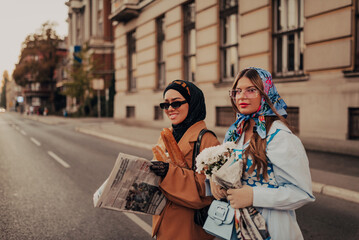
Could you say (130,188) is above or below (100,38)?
below

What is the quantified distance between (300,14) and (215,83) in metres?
4.68

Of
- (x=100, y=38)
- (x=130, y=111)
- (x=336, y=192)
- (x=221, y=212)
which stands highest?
(x=100, y=38)

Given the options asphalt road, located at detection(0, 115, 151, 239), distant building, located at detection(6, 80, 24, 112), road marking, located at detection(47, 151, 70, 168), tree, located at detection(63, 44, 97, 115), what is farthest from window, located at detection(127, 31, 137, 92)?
distant building, located at detection(6, 80, 24, 112)

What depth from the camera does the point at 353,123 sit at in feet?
28.9

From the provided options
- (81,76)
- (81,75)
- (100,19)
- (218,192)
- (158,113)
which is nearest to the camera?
(218,192)

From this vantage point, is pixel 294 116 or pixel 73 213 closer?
pixel 73 213

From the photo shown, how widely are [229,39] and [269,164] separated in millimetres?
12455

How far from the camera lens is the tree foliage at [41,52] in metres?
58.1

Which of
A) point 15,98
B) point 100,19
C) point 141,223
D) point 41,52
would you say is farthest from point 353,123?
point 15,98

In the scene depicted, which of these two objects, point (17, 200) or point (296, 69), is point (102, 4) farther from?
point (17, 200)

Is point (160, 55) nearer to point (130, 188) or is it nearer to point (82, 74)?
point (130, 188)

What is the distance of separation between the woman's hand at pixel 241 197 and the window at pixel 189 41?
46.8ft

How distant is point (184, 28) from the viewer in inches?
639

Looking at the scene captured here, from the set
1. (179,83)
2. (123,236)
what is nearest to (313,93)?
(123,236)
